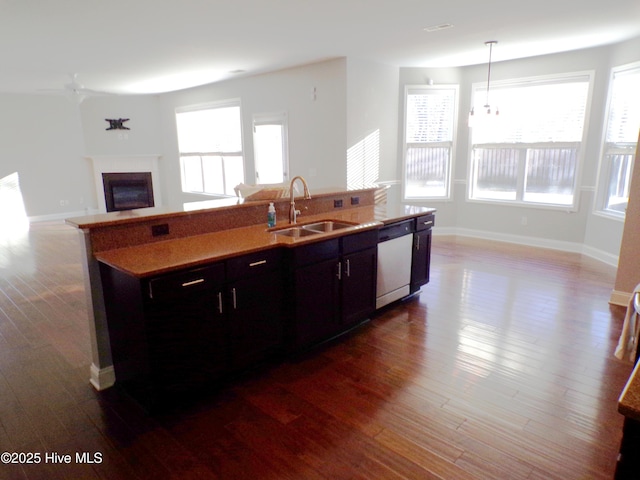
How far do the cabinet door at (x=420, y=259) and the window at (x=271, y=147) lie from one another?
3.28 m

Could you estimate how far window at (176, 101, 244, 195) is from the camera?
7594 mm

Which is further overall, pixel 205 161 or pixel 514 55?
pixel 205 161

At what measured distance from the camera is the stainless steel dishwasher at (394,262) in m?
3.38

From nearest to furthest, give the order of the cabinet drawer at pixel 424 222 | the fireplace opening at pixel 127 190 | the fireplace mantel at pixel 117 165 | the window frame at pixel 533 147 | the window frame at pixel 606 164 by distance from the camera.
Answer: the cabinet drawer at pixel 424 222
the window frame at pixel 606 164
the window frame at pixel 533 147
the fireplace mantel at pixel 117 165
the fireplace opening at pixel 127 190

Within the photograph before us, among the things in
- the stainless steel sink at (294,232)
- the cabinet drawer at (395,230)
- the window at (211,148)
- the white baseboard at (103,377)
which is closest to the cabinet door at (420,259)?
the cabinet drawer at (395,230)

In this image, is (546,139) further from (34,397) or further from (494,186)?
(34,397)

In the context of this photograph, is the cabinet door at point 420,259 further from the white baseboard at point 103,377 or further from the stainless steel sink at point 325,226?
the white baseboard at point 103,377

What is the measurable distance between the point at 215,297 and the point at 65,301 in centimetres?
251

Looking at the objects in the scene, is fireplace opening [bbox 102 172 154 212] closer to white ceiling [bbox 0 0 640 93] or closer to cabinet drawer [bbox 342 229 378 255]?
white ceiling [bbox 0 0 640 93]

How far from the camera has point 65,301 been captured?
388cm

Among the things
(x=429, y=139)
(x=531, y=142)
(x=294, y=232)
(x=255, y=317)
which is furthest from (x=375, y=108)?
(x=255, y=317)

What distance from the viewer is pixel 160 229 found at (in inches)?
104

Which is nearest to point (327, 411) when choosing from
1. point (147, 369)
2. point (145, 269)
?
point (147, 369)

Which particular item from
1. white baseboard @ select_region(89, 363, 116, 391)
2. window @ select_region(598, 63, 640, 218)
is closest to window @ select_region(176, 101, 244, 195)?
white baseboard @ select_region(89, 363, 116, 391)
